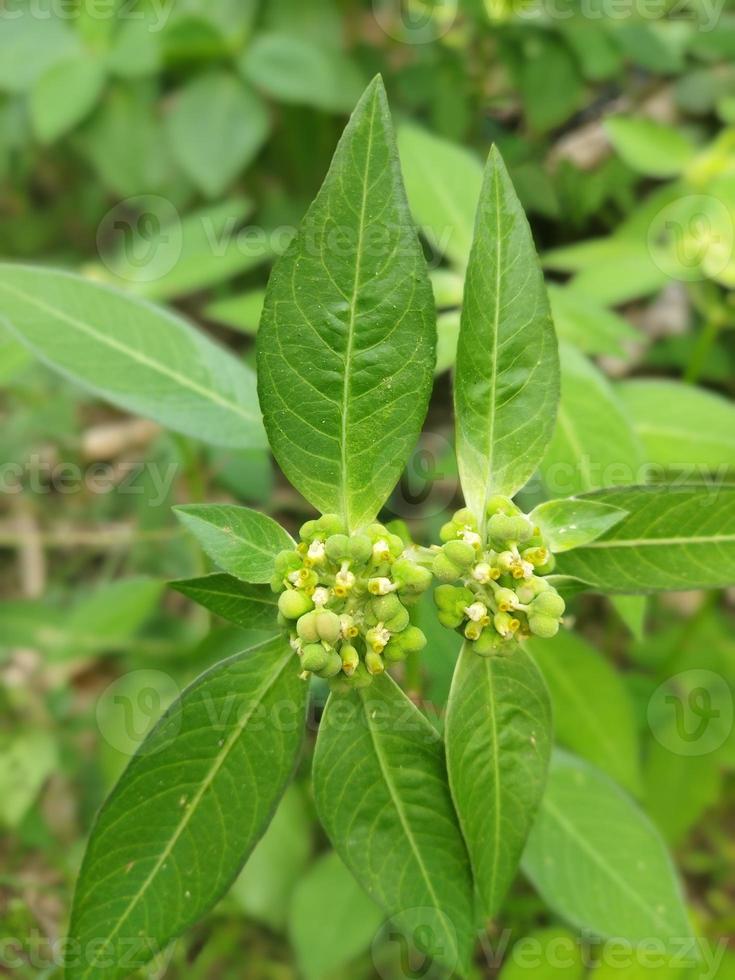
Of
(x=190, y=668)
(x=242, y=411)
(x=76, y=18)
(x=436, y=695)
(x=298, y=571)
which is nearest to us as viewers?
(x=298, y=571)

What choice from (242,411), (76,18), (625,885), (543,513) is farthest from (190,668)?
(76,18)

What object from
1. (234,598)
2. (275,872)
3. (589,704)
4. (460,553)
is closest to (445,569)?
(460,553)

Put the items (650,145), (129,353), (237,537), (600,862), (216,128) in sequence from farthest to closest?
(216,128) → (650,145) → (600,862) → (129,353) → (237,537)

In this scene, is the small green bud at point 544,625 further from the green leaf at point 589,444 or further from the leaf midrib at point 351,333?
the green leaf at point 589,444

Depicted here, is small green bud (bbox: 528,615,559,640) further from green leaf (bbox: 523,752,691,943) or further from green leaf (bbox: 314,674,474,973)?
green leaf (bbox: 523,752,691,943)

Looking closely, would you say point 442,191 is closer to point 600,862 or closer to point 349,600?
point 349,600

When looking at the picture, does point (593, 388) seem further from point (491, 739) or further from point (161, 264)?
point (161, 264)

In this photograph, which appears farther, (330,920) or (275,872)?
(275,872)
